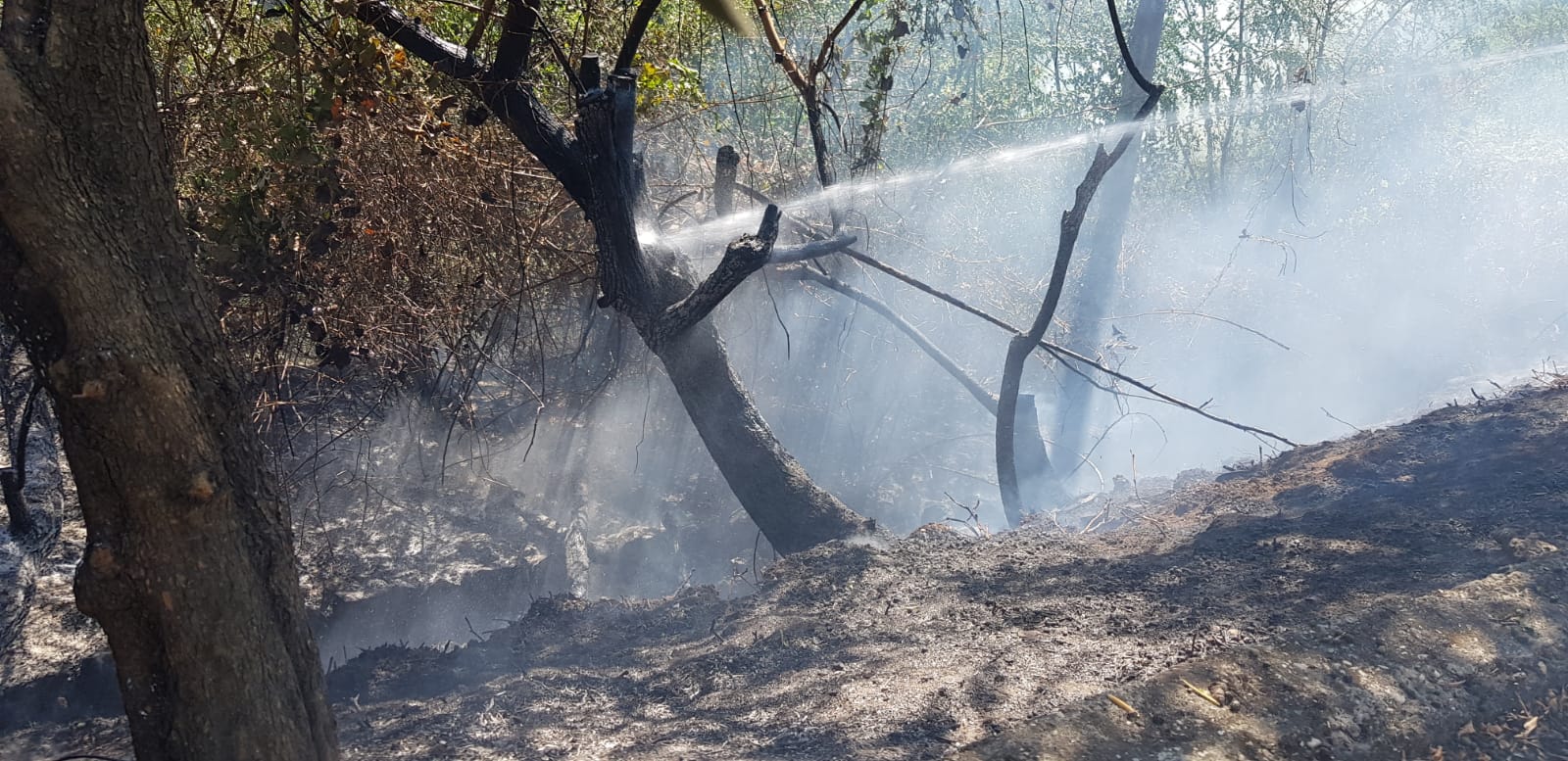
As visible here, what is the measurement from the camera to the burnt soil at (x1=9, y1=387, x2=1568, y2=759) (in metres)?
2.90

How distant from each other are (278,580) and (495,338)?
2513mm

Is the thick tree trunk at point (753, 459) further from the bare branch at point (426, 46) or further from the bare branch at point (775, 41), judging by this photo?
the bare branch at point (426, 46)

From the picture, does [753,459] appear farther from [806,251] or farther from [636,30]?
[636,30]

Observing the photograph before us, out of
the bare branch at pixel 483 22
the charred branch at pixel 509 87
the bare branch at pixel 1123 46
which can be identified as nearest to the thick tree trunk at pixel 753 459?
the charred branch at pixel 509 87

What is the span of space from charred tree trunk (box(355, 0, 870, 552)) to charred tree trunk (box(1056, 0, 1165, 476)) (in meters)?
5.82

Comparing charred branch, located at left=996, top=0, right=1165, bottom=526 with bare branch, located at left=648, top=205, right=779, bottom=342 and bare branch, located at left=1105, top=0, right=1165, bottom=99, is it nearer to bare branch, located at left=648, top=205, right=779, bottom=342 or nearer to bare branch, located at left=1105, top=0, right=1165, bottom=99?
bare branch, located at left=1105, top=0, right=1165, bottom=99

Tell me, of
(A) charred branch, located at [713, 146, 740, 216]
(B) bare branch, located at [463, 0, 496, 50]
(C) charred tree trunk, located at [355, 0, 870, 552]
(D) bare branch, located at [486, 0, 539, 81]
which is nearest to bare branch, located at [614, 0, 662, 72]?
(C) charred tree trunk, located at [355, 0, 870, 552]

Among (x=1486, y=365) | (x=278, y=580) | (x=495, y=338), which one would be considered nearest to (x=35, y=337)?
(x=278, y=580)

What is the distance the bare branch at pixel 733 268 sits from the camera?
168 inches

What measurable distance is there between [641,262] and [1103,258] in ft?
25.7

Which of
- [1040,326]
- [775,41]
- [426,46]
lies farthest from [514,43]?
[1040,326]

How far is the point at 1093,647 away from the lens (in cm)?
348

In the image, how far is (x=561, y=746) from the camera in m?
3.28

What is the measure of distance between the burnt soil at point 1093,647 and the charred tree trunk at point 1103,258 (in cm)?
520
